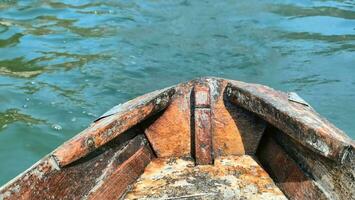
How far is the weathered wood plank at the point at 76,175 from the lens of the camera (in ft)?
7.68

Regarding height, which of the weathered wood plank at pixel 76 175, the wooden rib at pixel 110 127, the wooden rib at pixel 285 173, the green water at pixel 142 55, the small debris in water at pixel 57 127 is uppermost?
the wooden rib at pixel 110 127

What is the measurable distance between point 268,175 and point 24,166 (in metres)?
2.10

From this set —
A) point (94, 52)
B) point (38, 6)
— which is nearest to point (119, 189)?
point (94, 52)

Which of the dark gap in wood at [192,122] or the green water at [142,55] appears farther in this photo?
the green water at [142,55]

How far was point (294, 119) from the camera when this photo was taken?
2.48 meters

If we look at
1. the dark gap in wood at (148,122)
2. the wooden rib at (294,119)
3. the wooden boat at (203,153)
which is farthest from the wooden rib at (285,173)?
the dark gap in wood at (148,122)

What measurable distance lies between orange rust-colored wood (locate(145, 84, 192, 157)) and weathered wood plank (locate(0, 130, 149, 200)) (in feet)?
0.25

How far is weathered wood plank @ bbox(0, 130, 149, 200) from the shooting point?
2340 millimetres

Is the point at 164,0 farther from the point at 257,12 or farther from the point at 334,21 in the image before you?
the point at 334,21

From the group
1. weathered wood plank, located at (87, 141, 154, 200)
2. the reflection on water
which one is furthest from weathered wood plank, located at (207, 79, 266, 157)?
the reflection on water

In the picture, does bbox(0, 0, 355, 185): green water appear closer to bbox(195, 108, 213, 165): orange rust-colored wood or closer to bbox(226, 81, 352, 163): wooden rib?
bbox(195, 108, 213, 165): orange rust-colored wood

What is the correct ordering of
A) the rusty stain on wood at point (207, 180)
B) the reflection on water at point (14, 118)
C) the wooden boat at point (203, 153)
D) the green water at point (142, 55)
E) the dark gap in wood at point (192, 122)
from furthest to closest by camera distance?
1. the green water at point (142, 55)
2. the reflection on water at point (14, 118)
3. the dark gap in wood at point (192, 122)
4. the rusty stain on wood at point (207, 180)
5. the wooden boat at point (203, 153)

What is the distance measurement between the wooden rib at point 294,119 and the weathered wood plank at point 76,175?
0.67 meters

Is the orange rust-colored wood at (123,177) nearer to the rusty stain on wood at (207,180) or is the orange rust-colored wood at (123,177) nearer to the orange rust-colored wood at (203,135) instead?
the rusty stain on wood at (207,180)
